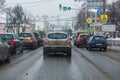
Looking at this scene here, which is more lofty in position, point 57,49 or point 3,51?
point 3,51

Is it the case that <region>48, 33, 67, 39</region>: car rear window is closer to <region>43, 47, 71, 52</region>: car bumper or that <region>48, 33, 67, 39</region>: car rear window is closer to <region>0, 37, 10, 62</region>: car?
<region>43, 47, 71, 52</region>: car bumper

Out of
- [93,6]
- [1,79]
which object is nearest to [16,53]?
[1,79]

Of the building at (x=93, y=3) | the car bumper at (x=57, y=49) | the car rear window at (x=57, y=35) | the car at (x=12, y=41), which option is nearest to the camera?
the car bumper at (x=57, y=49)

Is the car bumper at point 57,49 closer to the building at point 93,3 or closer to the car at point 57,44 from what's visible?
the car at point 57,44

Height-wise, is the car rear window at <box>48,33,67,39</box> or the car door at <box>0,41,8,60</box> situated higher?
the car rear window at <box>48,33,67,39</box>

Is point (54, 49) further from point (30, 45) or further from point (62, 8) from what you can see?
point (62, 8)

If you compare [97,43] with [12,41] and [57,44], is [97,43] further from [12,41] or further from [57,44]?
[12,41]

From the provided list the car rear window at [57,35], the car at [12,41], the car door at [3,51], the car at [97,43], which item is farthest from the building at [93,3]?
the car door at [3,51]

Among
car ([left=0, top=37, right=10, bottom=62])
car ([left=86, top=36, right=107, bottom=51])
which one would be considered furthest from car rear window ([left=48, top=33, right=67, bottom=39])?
car ([left=86, top=36, right=107, bottom=51])

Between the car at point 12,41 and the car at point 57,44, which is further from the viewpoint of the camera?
the car at point 12,41

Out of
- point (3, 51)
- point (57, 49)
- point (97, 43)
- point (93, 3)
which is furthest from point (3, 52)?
point (93, 3)

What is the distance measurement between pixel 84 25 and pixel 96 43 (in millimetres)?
66722

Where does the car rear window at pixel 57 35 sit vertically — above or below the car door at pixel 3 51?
above

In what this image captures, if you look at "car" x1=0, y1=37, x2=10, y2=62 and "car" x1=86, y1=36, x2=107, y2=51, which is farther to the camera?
"car" x1=86, y1=36, x2=107, y2=51
